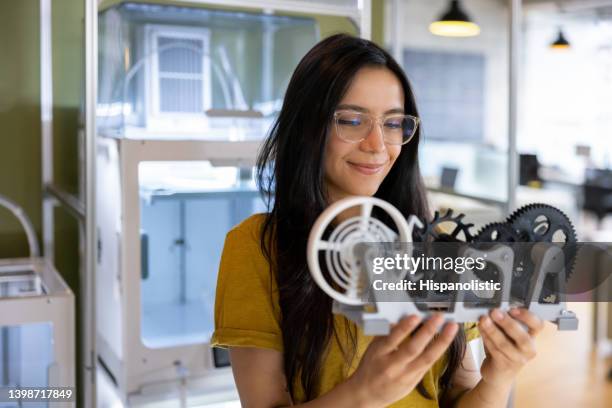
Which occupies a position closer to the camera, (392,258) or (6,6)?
(392,258)

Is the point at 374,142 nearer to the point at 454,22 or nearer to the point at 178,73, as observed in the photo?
the point at 178,73

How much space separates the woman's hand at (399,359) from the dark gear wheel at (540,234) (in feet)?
0.28

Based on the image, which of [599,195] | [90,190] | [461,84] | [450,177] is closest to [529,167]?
[450,177]

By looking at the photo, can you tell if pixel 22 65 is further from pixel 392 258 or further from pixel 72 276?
pixel 392 258

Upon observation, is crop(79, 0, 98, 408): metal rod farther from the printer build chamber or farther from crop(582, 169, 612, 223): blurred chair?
crop(582, 169, 612, 223): blurred chair

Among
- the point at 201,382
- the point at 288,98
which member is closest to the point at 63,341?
the point at 201,382

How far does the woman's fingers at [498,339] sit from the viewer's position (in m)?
0.68

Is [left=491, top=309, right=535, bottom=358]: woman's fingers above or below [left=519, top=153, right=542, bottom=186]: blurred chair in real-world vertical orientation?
below

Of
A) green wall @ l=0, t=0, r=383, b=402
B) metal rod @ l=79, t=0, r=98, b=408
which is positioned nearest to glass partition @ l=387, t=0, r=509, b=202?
green wall @ l=0, t=0, r=383, b=402

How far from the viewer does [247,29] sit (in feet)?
7.61

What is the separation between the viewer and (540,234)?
688 millimetres

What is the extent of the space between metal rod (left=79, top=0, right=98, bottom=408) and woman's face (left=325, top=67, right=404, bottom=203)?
94 centimetres

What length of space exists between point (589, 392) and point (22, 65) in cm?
277

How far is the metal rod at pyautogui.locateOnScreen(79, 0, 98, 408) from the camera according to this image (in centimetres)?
163
